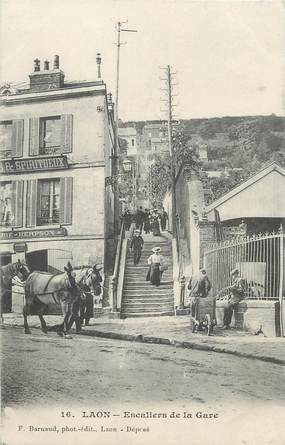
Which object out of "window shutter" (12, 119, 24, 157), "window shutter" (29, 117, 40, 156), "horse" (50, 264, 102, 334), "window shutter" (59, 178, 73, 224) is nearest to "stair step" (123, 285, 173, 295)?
"horse" (50, 264, 102, 334)

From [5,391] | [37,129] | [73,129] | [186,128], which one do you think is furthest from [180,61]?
[5,391]

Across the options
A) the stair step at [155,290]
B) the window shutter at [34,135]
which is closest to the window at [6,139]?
the window shutter at [34,135]

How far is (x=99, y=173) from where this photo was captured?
30.7 ft

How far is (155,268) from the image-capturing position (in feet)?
32.8

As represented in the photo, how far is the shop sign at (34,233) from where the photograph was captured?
27.7ft

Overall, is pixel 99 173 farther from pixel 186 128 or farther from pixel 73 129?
pixel 186 128

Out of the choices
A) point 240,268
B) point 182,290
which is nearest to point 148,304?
point 182,290

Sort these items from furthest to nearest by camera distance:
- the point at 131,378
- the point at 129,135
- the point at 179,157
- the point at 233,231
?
the point at 179,157 < the point at 129,135 < the point at 233,231 < the point at 131,378

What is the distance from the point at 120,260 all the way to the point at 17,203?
2.58 meters

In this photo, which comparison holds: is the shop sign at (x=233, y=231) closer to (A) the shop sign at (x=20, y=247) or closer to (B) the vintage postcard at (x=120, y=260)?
(B) the vintage postcard at (x=120, y=260)

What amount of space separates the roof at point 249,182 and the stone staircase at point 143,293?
5.49 feet

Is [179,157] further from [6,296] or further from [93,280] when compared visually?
[6,296]

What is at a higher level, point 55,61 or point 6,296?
point 55,61

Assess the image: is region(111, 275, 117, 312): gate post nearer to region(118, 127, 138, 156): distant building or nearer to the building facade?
the building facade
